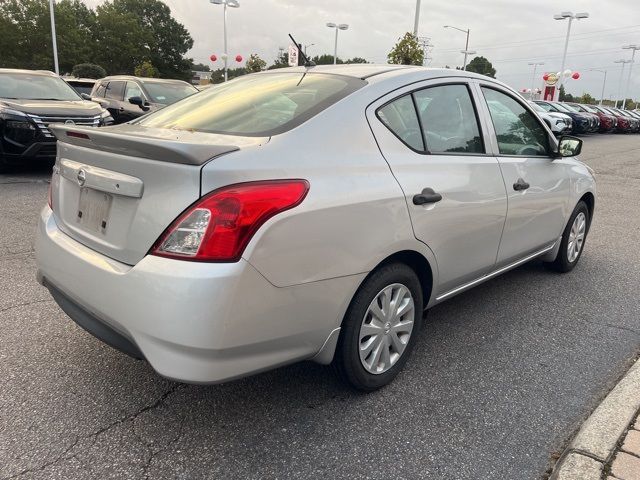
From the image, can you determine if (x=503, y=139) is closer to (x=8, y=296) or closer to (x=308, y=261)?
(x=308, y=261)

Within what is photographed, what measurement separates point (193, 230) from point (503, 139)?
2.40 m

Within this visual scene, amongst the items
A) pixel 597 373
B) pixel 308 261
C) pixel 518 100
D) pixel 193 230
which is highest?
pixel 518 100

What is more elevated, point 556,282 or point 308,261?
point 308,261

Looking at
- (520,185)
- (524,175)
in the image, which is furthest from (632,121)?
(520,185)

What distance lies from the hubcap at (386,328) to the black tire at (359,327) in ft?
0.10

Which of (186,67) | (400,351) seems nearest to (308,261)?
(400,351)

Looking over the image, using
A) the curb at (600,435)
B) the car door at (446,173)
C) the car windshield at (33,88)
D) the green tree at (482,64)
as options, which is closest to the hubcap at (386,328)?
the car door at (446,173)

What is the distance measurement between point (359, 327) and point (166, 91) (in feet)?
34.6

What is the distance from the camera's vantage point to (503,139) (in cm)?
356

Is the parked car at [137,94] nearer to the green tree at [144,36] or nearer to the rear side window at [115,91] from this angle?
the rear side window at [115,91]

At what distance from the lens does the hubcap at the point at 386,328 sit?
2635 mm

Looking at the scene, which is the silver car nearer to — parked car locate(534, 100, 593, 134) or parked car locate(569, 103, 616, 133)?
parked car locate(534, 100, 593, 134)

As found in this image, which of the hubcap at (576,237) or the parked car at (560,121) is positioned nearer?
the hubcap at (576,237)

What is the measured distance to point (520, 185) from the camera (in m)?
3.57
